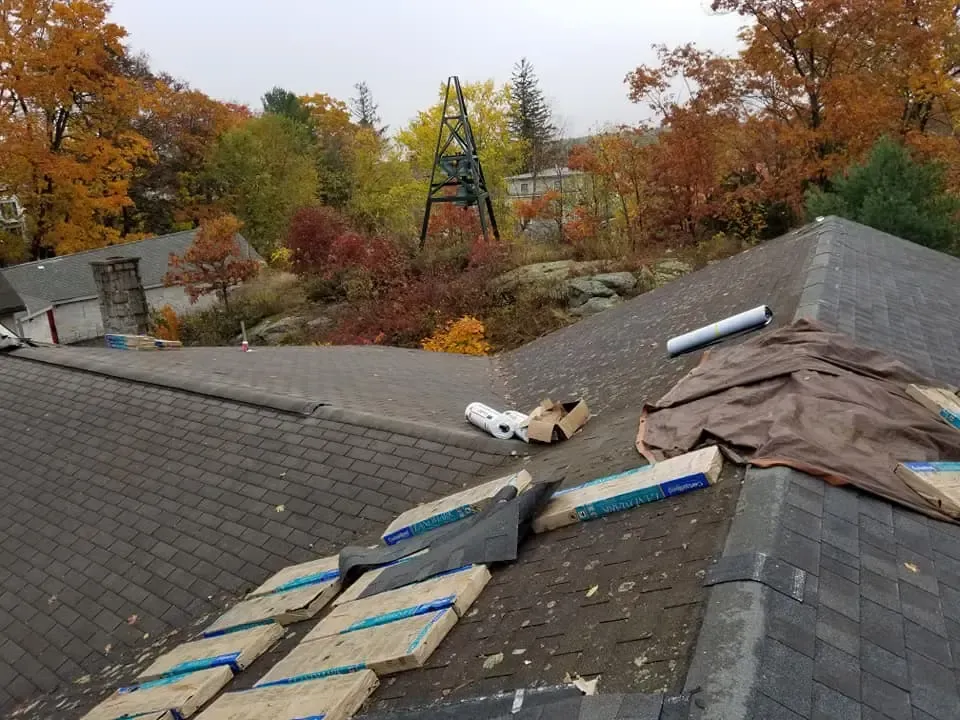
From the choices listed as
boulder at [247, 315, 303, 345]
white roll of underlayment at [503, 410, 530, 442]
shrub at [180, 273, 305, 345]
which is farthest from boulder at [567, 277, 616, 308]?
white roll of underlayment at [503, 410, 530, 442]

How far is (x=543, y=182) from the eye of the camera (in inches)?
2004

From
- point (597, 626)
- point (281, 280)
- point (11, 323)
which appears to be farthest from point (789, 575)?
point (11, 323)

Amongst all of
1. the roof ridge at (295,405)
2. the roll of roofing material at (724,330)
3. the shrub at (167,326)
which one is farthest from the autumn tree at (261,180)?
the roll of roofing material at (724,330)

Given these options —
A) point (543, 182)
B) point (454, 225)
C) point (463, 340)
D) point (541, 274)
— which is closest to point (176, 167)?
point (454, 225)

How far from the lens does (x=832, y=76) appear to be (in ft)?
60.4

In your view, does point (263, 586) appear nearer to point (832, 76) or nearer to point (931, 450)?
point (931, 450)

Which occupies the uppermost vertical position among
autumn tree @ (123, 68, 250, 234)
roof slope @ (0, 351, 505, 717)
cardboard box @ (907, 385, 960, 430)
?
autumn tree @ (123, 68, 250, 234)

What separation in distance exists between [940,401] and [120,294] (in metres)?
16.9

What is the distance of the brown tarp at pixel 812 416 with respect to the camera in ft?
12.6

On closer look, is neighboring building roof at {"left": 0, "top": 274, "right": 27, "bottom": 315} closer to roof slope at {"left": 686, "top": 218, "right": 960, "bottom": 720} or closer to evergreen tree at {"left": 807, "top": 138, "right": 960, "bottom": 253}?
evergreen tree at {"left": 807, "top": 138, "right": 960, "bottom": 253}

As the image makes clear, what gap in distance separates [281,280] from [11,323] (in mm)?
10644

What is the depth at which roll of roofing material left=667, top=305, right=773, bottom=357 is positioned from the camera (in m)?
7.00

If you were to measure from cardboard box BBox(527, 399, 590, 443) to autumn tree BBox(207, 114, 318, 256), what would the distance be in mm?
37247

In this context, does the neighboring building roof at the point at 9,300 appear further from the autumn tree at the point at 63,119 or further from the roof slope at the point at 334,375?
the roof slope at the point at 334,375
